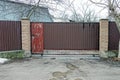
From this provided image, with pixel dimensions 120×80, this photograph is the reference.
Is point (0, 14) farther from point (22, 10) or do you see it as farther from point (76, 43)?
point (76, 43)

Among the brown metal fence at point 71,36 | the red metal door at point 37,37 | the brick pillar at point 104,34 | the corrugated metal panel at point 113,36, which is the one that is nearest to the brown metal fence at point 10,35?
the red metal door at point 37,37

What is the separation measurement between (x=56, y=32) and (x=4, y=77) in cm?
661

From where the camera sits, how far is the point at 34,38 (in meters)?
14.6

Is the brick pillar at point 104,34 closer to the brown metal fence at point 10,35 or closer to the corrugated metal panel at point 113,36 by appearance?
the corrugated metal panel at point 113,36

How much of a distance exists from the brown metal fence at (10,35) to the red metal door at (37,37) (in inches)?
35.4

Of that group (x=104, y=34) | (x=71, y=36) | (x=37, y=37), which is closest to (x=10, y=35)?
(x=37, y=37)

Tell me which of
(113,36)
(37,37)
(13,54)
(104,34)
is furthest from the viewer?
(37,37)

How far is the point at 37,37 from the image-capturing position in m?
14.6

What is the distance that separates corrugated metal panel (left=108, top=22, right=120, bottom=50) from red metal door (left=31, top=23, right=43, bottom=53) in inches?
170

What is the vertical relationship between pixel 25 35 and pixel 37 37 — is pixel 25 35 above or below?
above

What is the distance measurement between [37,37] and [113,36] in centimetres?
478

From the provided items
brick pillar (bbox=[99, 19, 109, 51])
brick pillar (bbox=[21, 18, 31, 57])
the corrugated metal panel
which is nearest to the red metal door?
brick pillar (bbox=[21, 18, 31, 57])

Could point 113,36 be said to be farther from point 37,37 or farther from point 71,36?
point 37,37

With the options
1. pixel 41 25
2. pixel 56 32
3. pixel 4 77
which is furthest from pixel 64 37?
pixel 4 77
